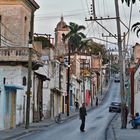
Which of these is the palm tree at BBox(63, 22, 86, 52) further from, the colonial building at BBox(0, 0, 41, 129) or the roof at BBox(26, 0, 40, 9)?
the colonial building at BBox(0, 0, 41, 129)

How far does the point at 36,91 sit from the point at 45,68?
30.2ft

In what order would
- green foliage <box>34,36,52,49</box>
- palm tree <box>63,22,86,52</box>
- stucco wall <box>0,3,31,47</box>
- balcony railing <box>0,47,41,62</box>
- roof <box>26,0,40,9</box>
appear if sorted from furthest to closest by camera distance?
palm tree <box>63,22,86,52</box>
green foliage <box>34,36,52,49</box>
roof <box>26,0,40,9</box>
stucco wall <box>0,3,31,47</box>
balcony railing <box>0,47,41,62</box>

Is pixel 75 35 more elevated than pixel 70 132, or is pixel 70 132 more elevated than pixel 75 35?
pixel 75 35

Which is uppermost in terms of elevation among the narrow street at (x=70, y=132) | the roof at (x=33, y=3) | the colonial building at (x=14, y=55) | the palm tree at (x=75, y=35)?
the palm tree at (x=75, y=35)

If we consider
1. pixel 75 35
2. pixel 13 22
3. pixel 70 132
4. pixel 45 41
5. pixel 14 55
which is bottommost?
pixel 70 132

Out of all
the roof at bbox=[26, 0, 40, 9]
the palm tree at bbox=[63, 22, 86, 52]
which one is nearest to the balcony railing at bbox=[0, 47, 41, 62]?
the roof at bbox=[26, 0, 40, 9]

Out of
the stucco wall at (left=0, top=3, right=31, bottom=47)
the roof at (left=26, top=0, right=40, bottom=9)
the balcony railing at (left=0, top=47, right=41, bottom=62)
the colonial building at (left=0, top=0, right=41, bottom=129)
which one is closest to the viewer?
the colonial building at (left=0, top=0, right=41, bottom=129)

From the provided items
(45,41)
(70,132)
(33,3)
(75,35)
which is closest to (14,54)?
(33,3)

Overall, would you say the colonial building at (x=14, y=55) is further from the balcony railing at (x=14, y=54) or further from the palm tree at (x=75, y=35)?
the palm tree at (x=75, y=35)

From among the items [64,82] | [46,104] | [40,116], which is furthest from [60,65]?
[40,116]

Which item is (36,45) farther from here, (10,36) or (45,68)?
(10,36)

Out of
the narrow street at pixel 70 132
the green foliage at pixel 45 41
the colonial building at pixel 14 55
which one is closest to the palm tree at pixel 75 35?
the green foliage at pixel 45 41

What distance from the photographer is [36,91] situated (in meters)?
44.9

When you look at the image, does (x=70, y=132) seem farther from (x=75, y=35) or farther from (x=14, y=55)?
(x=75, y=35)
